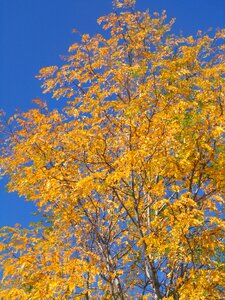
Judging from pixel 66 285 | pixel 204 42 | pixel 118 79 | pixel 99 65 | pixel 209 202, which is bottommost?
pixel 66 285

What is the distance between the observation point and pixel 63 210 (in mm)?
8156

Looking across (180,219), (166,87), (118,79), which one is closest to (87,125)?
(118,79)

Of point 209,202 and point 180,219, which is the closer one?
point 180,219

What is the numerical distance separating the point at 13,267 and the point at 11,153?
2.34 m

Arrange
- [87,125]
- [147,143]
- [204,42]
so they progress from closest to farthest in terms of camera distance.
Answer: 1. [147,143]
2. [87,125]
3. [204,42]

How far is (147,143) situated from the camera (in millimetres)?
6547

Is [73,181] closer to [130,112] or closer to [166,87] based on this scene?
[130,112]

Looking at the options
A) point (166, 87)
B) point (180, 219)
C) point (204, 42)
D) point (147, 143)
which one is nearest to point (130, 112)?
point (147, 143)

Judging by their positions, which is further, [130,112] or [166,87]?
[166,87]

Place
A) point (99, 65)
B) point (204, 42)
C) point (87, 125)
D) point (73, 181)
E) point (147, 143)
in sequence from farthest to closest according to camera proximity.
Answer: point (204, 42) → point (99, 65) → point (87, 125) → point (73, 181) → point (147, 143)

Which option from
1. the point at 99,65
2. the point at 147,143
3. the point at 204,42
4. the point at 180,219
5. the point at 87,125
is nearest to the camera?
the point at 180,219

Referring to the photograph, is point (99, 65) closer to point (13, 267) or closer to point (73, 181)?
point (73, 181)

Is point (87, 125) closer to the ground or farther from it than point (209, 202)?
farther from it

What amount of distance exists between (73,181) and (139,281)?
3.13 m
